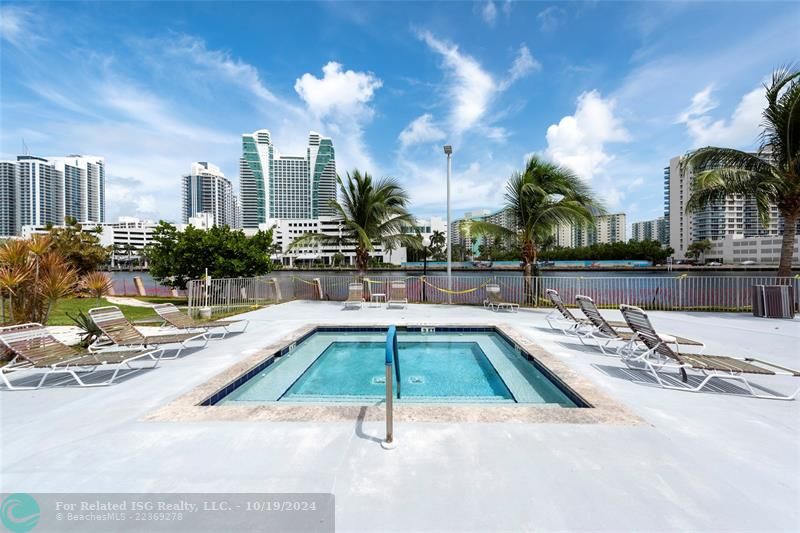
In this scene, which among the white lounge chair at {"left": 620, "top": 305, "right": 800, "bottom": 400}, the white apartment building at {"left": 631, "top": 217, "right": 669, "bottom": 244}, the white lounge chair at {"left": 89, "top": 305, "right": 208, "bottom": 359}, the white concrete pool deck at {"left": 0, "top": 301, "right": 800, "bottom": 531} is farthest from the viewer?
the white apartment building at {"left": 631, "top": 217, "right": 669, "bottom": 244}

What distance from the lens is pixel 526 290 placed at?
13.0 meters

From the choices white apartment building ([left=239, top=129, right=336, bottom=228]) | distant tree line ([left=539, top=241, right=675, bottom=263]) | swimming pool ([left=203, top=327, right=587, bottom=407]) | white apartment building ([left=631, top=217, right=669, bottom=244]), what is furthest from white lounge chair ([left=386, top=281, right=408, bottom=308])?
white apartment building ([left=631, top=217, right=669, bottom=244])

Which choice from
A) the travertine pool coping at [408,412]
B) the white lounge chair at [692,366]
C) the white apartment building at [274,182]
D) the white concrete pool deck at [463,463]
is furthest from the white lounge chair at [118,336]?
the white apartment building at [274,182]

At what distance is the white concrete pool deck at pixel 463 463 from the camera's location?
7.09ft

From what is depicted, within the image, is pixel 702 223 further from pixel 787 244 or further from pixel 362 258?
pixel 362 258

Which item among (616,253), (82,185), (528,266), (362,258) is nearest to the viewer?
(528,266)

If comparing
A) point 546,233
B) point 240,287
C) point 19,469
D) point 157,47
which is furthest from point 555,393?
point 157,47

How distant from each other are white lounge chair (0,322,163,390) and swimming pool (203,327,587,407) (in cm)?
194

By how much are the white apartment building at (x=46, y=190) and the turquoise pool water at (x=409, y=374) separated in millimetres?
107398

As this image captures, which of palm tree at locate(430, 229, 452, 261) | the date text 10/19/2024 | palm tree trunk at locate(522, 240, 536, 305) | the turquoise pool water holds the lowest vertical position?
the turquoise pool water

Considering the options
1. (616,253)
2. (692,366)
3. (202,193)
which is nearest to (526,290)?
(692,366)

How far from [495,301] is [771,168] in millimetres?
9696

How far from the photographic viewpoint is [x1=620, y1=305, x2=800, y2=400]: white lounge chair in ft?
13.5

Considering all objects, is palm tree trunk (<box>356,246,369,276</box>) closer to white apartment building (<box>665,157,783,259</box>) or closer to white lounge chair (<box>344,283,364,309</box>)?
white lounge chair (<box>344,283,364,309</box>)
